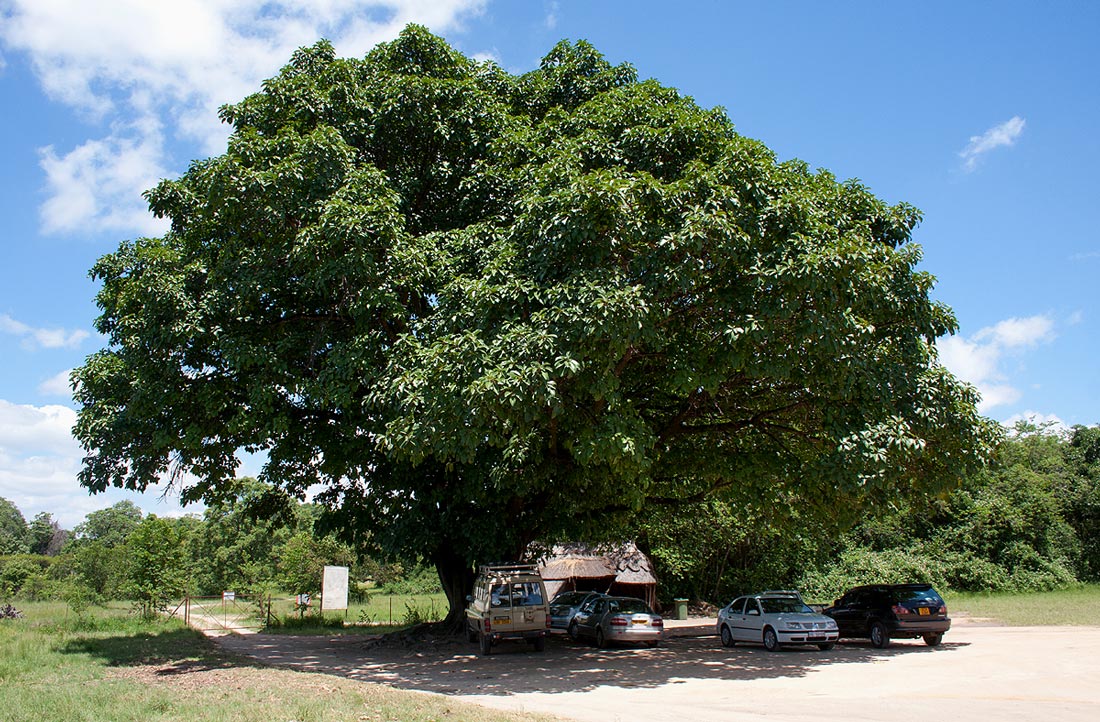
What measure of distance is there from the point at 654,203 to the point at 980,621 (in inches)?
851

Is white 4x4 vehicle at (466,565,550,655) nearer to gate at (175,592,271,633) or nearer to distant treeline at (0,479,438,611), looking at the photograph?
distant treeline at (0,479,438,611)

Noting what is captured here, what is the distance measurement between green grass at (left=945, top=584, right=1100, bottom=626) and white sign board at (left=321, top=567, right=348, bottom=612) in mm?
23812

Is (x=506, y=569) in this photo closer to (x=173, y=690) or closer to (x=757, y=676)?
(x=757, y=676)

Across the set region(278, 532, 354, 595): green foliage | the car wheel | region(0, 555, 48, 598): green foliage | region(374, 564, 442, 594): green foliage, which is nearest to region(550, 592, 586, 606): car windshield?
the car wheel

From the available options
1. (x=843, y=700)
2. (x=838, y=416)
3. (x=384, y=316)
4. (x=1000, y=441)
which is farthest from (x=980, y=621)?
(x=384, y=316)

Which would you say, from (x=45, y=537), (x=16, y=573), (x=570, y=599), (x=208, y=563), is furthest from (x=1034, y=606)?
(x=45, y=537)

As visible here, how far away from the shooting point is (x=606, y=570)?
3072 cm

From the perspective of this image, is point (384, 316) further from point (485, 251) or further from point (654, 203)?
point (654, 203)

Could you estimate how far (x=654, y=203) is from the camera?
12875 millimetres

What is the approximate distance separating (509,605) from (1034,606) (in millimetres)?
24123

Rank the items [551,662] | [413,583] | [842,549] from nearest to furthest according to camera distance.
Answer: [551,662], [842,549], [413,583]

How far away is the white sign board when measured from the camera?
28906 mm

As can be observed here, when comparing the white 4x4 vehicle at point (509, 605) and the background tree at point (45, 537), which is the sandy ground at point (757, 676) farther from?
the background tree at point (45, 537)

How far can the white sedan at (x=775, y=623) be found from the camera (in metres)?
18.4
